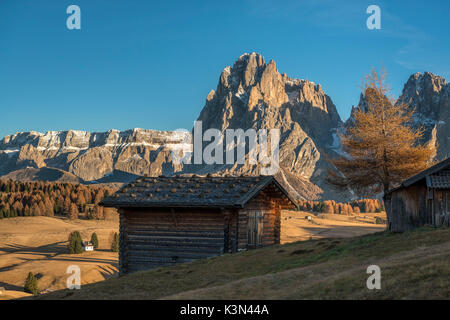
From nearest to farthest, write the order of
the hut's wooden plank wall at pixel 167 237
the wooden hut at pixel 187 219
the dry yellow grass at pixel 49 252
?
the wooden hut at pixel 187 219
the hut's wooden plank wall at pixel 167 237
the dry yellow grass at pixel 49 252

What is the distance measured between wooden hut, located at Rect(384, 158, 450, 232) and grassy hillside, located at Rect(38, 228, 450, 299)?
3.16 m

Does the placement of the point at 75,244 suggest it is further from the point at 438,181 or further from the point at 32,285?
the point at 438,181

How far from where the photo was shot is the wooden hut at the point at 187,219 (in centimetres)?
2166

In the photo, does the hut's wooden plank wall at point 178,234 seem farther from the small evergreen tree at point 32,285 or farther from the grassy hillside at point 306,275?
the small evergreen tree at point 32,285

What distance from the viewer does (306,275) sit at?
1223 cm

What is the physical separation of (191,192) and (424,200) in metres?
11.4

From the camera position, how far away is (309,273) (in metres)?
12.5

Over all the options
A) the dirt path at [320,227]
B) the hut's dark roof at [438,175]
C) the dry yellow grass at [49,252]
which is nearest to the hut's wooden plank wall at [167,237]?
the dry yellow grass at [49,252]

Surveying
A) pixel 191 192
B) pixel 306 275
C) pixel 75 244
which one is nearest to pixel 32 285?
pixel 191 192

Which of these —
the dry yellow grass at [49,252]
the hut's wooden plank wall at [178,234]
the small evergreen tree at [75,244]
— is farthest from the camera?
the small evergreen tree at [75,244]

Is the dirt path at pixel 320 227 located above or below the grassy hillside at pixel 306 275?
below
